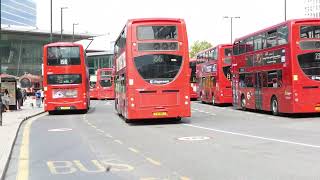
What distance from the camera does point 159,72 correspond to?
22438mm

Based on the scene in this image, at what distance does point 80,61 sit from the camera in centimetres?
3403

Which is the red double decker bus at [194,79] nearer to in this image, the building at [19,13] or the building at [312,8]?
the building at [19,13]

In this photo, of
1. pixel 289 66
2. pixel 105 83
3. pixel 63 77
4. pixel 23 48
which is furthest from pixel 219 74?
pixel 23 48

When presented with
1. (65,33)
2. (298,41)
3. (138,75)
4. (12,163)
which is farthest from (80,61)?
(65,33)

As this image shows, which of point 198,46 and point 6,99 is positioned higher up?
point 198,46

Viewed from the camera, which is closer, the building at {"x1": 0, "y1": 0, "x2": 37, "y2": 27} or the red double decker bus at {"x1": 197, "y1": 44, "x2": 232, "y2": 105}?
the red double decker bus at {"x1": 197, "y1": 44, "x2": 232, "y2": 105}

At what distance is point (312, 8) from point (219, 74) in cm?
6052

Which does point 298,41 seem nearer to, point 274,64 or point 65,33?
point 274,64

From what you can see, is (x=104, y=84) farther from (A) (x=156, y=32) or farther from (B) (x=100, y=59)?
(B) (x=100, y=59)

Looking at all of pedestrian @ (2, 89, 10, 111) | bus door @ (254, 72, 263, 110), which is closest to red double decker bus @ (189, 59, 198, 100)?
pedestrian @ (2, 89, 10, 111)

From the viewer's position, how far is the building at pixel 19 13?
303ft

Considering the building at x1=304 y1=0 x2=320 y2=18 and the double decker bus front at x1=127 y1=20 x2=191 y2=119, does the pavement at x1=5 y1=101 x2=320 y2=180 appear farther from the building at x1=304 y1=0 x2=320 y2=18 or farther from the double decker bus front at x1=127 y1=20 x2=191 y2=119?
the building at x1=304 y1=0 x2=320 y2=18

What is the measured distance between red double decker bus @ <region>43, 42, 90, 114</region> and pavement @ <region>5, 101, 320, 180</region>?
547 inches

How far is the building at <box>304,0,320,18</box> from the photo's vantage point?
91512 mm
